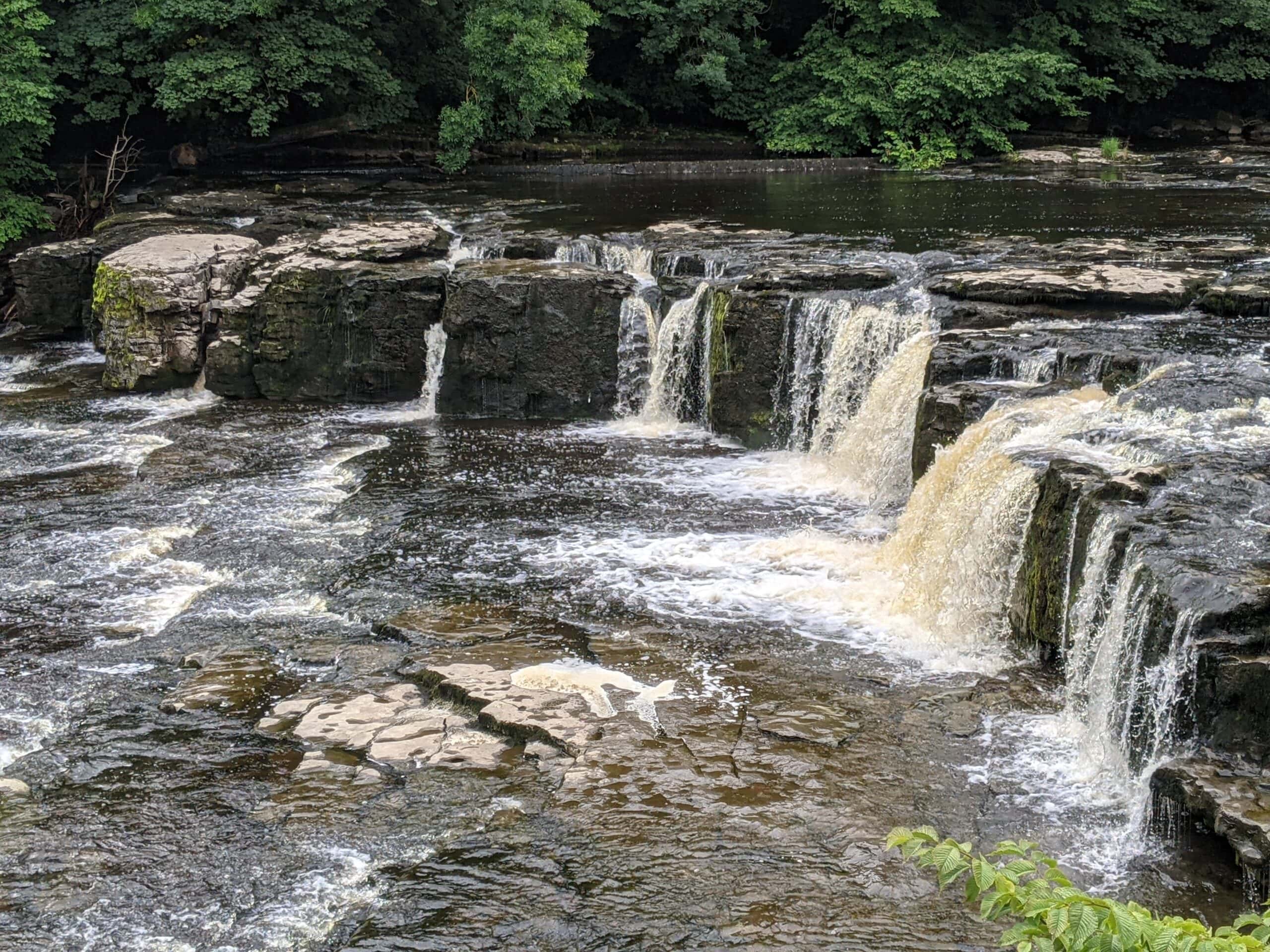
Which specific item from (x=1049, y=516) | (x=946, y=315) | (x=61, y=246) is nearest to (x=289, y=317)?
(x=61, y=246)

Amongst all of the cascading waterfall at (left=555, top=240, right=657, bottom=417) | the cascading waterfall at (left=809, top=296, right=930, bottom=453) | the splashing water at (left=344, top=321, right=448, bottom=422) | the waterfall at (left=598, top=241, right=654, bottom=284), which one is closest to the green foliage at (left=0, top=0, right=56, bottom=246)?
the splashing water at (left=344, top=321, right=448, bottom=422)

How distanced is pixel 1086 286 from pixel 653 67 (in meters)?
17.5

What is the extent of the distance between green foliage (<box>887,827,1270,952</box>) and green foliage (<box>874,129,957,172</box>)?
21.6 metres

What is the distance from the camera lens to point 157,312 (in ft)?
48.3

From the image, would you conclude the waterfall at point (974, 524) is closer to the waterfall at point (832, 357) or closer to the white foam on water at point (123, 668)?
the waterfall at point (832, 357)

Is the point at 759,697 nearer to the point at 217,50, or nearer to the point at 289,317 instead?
the point at 289,317

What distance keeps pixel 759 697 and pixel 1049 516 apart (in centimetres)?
216

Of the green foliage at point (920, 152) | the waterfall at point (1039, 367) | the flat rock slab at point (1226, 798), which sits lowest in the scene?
the flat rock slab at point (1226, 798)

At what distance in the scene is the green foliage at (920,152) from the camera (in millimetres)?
23703

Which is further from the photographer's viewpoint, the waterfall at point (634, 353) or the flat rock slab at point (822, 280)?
the waterfall at point (634, 353)

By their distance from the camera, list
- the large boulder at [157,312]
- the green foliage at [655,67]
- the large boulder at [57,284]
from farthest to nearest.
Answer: the green foliage at [655,67]
the large boulder at [57,284]
the large boulder at [157,312]

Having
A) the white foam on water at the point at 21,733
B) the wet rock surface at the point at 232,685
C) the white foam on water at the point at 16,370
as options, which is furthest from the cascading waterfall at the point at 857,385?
the white foam on water at the point at 16,370

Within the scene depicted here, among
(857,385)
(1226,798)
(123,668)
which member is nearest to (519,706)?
(123,668)

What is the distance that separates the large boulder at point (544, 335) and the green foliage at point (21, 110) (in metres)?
8.14
